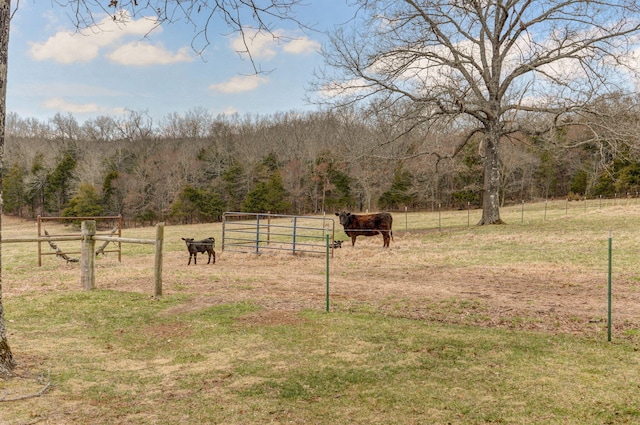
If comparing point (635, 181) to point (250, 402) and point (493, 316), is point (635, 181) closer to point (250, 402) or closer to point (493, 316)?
point (493, 316)

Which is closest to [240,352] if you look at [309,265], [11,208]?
[309,265]

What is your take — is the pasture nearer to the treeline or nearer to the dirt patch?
the dirt patch

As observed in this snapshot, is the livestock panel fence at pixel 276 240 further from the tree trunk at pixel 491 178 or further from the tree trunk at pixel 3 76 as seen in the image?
the tree trunk at pixel 491 178

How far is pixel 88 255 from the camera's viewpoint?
28.0ft

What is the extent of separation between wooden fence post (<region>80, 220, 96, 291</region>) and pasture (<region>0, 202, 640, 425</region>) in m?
0.26

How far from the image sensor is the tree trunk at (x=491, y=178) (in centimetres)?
2021

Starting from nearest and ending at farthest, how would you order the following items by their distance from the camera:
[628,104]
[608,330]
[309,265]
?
[608,330]
[309,265]
[628,104]

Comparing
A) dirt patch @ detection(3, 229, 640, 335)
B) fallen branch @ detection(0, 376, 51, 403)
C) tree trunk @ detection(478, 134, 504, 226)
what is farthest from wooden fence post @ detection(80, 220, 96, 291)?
tree trunk @ detection(478, 134, 504, 226)

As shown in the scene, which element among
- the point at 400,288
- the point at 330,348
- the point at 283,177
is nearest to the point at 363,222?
the point at 400,288

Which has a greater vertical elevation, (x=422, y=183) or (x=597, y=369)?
(x=422, y=183)

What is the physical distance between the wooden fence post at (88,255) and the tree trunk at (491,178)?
16.6m

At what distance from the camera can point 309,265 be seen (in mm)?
13250

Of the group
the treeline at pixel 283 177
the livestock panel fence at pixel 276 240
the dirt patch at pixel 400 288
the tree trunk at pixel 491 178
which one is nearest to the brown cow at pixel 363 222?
the livestock panel fence at pixel 276 240

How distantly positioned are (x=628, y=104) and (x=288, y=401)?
63.4 feet
